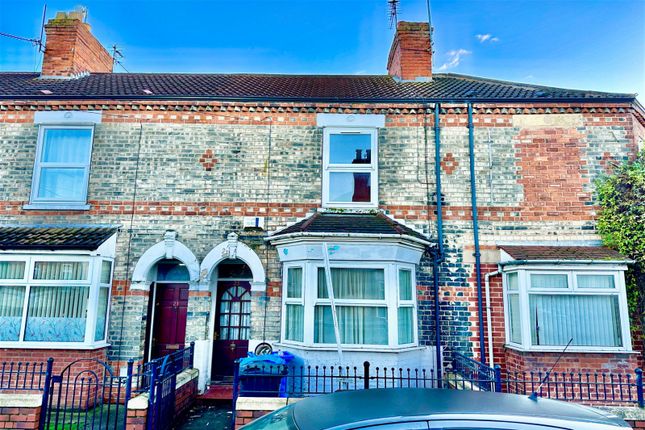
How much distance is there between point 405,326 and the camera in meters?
8.27

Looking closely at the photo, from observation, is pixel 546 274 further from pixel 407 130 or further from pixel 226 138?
pixel 226 138

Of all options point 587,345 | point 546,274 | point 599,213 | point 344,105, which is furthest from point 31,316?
point 599,213

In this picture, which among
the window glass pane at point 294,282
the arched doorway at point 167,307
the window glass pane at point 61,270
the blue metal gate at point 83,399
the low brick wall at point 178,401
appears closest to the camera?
the low brick wall at point 178,401

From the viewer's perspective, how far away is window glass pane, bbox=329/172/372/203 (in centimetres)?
941

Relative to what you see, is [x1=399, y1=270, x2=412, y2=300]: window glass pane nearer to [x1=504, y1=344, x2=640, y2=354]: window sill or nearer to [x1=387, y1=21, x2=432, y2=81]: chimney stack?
[x1=504, y1=344, x2=640, y2=354]: window sill

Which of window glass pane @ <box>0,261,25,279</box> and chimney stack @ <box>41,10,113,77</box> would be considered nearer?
window glass pane @ <box>0,261,25,279</box>

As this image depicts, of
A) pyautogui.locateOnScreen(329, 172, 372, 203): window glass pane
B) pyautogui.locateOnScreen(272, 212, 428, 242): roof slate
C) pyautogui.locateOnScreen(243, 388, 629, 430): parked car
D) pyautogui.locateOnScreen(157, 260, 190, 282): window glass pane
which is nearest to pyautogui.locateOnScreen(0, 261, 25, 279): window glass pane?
pyautogui.locateOnScreen(157, 260, 190, 282): window glass pane

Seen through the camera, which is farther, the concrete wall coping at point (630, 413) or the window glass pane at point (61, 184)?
the window glass pane at point (61, 184)

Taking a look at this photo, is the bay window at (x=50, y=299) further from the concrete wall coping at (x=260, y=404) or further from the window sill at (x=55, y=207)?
the concrete wall coping at (x=260, y=404)

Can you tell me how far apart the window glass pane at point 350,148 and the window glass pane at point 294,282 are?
273cm

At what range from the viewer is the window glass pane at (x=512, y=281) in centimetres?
821

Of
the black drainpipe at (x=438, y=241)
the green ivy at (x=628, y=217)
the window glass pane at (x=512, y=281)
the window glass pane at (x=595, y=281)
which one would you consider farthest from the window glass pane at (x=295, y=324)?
the green ivy at (x=628, y=217)

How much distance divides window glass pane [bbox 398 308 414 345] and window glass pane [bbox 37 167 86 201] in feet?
25.2

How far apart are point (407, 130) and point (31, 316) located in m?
9.01
